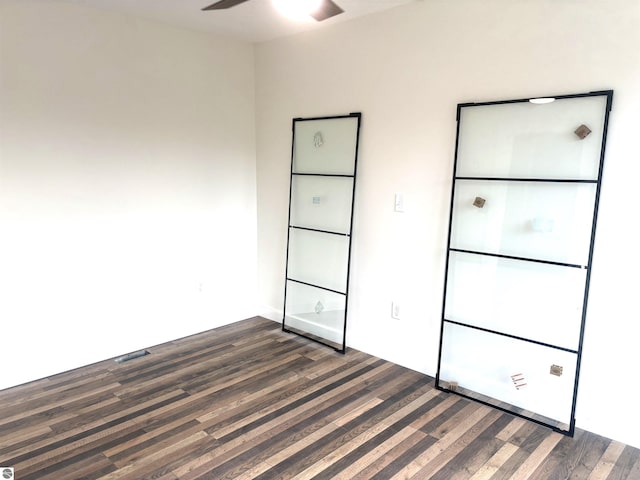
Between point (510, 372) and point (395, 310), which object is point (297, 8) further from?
point (510, 372)

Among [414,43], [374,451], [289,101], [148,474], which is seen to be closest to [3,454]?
[148,474]

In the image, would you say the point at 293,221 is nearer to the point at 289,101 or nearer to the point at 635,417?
the point at 289,101

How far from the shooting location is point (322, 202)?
375 cm

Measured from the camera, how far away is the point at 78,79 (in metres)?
3.04

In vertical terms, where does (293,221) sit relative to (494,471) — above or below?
above

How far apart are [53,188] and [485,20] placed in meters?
2.96

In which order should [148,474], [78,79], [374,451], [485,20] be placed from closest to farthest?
[148,474] → [374,451] → [485,20] → [78,79]

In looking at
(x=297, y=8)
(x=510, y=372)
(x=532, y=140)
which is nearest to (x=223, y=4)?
(x=297, y=8)

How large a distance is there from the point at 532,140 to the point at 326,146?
159 cm

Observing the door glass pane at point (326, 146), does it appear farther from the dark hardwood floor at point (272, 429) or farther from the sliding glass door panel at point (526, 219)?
the dark hardwood floor at point (272, 429)

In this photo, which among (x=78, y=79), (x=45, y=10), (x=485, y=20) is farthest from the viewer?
(x=78, y=79)

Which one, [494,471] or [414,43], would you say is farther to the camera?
[414,43]

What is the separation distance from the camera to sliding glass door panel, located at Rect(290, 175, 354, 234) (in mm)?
3580

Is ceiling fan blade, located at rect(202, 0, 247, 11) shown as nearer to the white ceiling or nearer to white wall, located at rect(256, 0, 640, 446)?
the white ceiling
